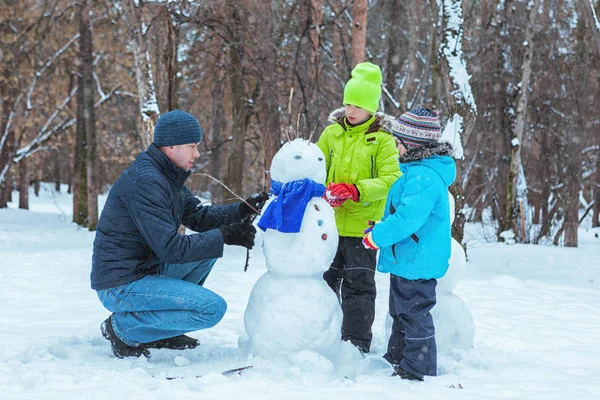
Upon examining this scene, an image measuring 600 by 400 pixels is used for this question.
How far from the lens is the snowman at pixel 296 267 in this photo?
9.38ft

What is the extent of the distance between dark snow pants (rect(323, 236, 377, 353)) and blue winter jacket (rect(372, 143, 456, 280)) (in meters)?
0.35

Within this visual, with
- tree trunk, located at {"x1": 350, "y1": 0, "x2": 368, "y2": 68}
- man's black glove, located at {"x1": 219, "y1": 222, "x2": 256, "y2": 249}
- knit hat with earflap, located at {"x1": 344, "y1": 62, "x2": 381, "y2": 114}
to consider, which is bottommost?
man's black glove, located at {"x1": 219, "y1": 222, "x2": 256, "y2": 249}

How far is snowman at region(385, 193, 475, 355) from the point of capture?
3.29m

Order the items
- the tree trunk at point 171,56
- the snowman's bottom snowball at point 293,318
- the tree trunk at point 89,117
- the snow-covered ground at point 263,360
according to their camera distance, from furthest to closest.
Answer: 1. the tree trunk at point 89,117
2. the tree trunk at point 171,56
3. the snowman's bottom snowball at point 293,318
4. the snow-covered ground at point 263,360

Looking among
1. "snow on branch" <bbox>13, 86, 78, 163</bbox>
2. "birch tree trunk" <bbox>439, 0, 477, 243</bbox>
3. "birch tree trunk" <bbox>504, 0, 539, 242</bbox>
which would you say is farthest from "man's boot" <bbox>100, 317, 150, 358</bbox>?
"snow on branch" <bbox>13, 86, 78, 163</bbox>

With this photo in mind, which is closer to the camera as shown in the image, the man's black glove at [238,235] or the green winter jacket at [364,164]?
the man's black glove at [238,235]

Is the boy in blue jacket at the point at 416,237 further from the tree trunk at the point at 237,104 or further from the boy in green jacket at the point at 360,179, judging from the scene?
the tree trunk at the point at 237,104

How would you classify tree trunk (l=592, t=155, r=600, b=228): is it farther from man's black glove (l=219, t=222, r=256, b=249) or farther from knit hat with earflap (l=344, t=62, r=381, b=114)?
man's black glove (l=219, t=222, r=256, b=249)

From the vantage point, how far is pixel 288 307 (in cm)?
287

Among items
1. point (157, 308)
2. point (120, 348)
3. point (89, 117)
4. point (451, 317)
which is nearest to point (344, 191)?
point (451, 317)

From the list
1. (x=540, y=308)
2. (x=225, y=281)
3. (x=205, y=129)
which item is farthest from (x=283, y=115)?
(x=205, y=129)

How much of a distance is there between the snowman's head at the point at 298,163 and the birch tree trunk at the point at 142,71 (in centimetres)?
437

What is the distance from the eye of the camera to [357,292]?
3416 mm

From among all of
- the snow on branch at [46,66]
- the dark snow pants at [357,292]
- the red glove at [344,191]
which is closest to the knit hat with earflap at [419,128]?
the red glove at [344,191]
